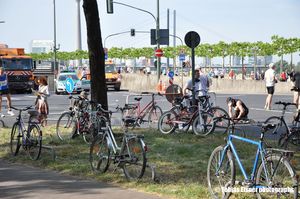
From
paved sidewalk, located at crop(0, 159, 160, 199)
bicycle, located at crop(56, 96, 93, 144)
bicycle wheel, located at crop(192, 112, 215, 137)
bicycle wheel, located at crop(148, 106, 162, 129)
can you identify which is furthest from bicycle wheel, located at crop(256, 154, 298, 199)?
bicycle wheel, located at crop(148, 106, 162, 129)

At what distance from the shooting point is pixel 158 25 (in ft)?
121

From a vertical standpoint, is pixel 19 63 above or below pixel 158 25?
below

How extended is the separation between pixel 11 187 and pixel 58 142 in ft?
15.1

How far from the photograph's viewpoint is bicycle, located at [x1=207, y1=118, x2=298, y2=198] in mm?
5691

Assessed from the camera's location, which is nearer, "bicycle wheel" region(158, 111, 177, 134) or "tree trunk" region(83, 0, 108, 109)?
"tree trunk" region(83, 0, 108, 109)

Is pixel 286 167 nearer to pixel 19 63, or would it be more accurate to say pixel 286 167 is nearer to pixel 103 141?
pixel 103 141

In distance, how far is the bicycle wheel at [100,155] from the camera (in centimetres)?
866

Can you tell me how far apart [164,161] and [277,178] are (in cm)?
403

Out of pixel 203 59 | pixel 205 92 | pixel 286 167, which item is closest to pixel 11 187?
pixel 286 167

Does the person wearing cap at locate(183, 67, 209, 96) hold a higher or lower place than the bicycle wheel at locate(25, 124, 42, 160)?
higher

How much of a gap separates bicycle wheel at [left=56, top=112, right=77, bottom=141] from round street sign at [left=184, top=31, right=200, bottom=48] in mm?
3625

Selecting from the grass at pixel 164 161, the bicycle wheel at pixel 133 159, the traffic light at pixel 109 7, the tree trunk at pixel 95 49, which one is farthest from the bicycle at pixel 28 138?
the traffic light at pixel 109 7

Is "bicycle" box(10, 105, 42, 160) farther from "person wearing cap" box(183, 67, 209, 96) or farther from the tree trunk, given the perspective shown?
"person wearing cap" box(183, 67, 209, 96)

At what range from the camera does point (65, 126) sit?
1335 cm
